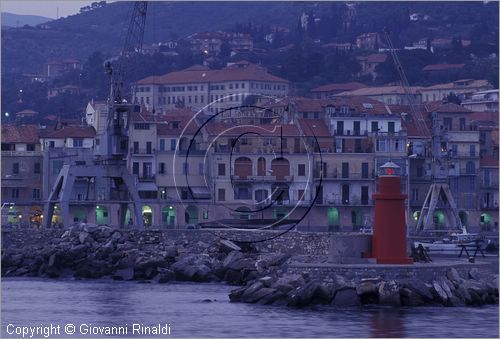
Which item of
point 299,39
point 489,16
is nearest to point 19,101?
point 299,39

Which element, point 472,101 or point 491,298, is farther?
point 472,101

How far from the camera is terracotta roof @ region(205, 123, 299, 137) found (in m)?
73.8

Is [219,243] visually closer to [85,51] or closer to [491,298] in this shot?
[491,298]

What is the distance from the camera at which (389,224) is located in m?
41.2

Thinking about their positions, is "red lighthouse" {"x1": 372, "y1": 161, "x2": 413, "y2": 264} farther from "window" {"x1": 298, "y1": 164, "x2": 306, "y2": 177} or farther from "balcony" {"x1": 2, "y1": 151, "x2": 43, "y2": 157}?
"balcony" {"x1": 2, "y1": 151, "x2": 43, "y2": 157}

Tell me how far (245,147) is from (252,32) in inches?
4026

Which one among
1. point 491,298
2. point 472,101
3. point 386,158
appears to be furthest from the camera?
point 472,101

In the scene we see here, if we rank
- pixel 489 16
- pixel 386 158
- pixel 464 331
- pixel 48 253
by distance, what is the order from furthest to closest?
pixel 489 16 → pixel 386 158 → pixel 48 253 → pixel 464 331

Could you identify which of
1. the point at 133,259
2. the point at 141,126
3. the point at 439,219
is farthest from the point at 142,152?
the point at 133,259

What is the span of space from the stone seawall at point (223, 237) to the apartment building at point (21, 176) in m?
14.9

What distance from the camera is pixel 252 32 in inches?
6939

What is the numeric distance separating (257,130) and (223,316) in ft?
117

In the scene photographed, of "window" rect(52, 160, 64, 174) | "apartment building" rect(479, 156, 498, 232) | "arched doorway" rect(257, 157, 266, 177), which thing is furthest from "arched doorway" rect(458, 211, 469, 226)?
"window" rect(52, 160, 64, 174)

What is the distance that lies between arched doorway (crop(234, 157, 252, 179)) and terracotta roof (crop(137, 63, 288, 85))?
162ft
